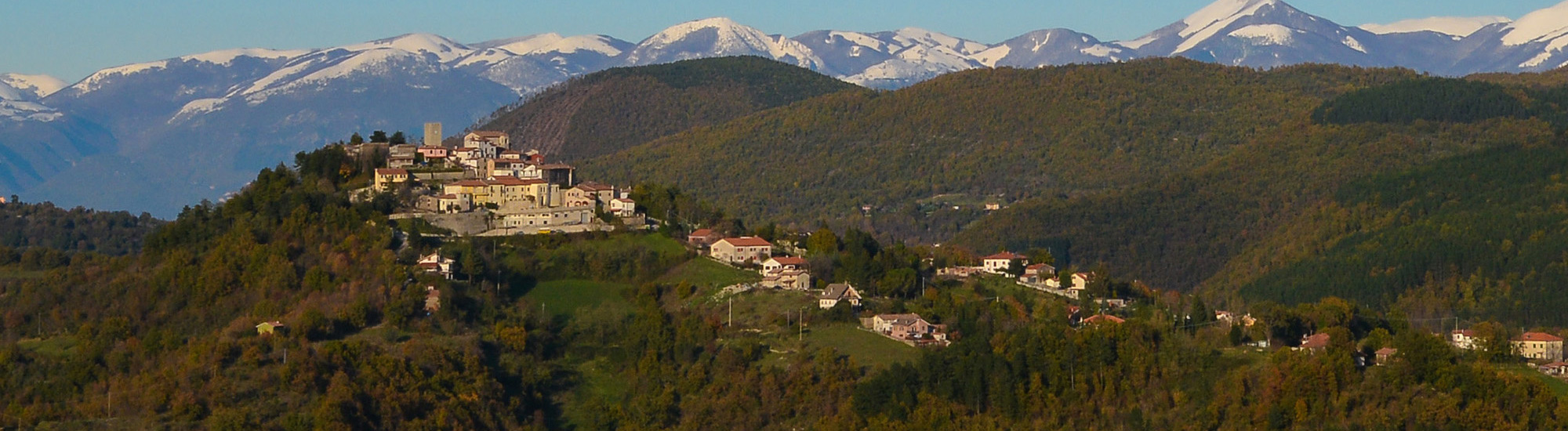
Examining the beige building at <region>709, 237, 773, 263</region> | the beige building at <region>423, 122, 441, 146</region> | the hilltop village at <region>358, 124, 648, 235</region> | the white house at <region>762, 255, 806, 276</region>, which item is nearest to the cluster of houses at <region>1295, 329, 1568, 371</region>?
the white house at <region>762, 255, 806, 276</region>

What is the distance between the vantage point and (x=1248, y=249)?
388ft

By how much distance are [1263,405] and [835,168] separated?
4044 inches

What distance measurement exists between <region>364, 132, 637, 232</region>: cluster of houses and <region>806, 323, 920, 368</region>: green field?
1346 centimetres

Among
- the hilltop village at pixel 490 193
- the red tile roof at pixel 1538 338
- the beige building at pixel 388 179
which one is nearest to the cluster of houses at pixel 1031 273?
the hilltop village at pixel 490 193

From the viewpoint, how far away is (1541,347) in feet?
244

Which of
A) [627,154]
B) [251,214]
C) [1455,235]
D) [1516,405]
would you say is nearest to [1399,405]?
[1516,405]

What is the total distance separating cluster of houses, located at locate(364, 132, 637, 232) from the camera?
3273 inches

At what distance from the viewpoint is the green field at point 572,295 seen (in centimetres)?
7806

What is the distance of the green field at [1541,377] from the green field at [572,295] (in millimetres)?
26745

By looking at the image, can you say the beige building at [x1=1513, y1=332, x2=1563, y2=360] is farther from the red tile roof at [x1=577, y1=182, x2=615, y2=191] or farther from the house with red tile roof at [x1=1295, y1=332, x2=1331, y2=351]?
the red tile roof at [x1=577, y1=182, x2=615, y2=191]

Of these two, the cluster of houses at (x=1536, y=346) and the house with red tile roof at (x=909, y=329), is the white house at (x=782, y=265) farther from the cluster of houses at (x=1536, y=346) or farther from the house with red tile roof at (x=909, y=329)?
the cluster of houses at (x=1536, y=346)

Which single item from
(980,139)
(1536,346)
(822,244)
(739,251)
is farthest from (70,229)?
(1536,346)

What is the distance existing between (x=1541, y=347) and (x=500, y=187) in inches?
1323

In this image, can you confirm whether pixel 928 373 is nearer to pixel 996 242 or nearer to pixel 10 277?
pixel 10 277
